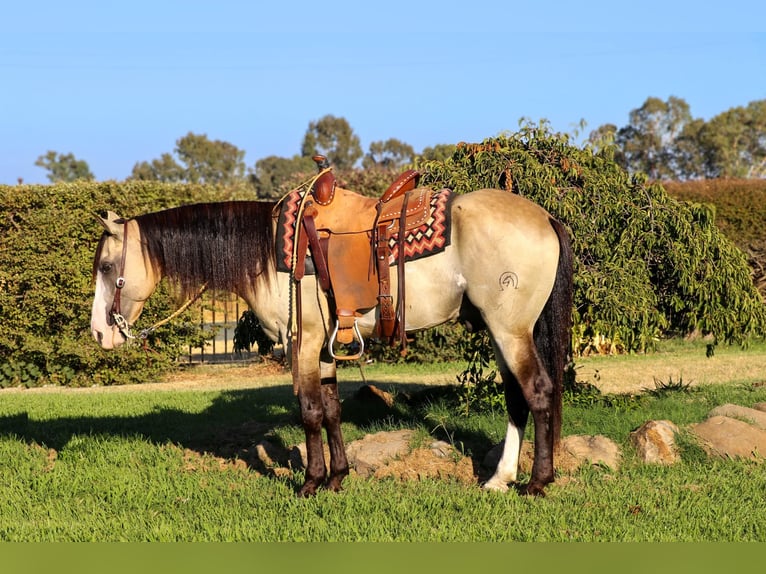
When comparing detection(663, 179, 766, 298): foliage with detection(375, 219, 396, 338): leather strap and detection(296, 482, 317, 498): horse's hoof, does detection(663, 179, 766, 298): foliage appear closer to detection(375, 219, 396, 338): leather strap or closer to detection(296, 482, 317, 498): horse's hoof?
detection(375, 219, 396, 338): leather strap

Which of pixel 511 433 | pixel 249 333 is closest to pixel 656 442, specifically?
pixel 511 433

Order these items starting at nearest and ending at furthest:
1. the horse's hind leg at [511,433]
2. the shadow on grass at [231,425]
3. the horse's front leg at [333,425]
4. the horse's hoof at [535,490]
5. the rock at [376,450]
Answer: the horse's hoof at [535,490] < the horse's hind leg at [511,433] < the horse's front leg at [333,425] < the rock at [376,450] < the shadow on grass at [231,425]

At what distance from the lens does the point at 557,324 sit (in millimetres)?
5793

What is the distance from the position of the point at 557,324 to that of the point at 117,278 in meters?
3.02

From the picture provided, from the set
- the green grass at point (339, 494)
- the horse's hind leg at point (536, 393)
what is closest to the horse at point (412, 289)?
the horse's hind leg at point (536, 393)

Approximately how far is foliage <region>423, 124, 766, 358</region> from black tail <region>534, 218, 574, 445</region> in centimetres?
136

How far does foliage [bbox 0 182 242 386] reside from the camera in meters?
11.3

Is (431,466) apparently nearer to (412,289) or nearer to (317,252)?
(412,289)

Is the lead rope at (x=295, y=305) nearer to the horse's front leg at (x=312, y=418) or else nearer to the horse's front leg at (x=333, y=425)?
the horse's front leg at (x=312, y=418)

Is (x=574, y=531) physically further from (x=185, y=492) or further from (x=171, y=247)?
(x=171, y=247)

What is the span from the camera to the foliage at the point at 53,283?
37.0 ft

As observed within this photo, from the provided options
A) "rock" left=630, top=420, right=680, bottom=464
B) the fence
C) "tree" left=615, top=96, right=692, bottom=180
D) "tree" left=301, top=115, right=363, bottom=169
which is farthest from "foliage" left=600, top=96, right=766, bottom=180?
"rock" left=630, top=420, right=680, bottom=464

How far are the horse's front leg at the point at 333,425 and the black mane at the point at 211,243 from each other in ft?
2.75

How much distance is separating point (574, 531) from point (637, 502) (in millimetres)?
715
